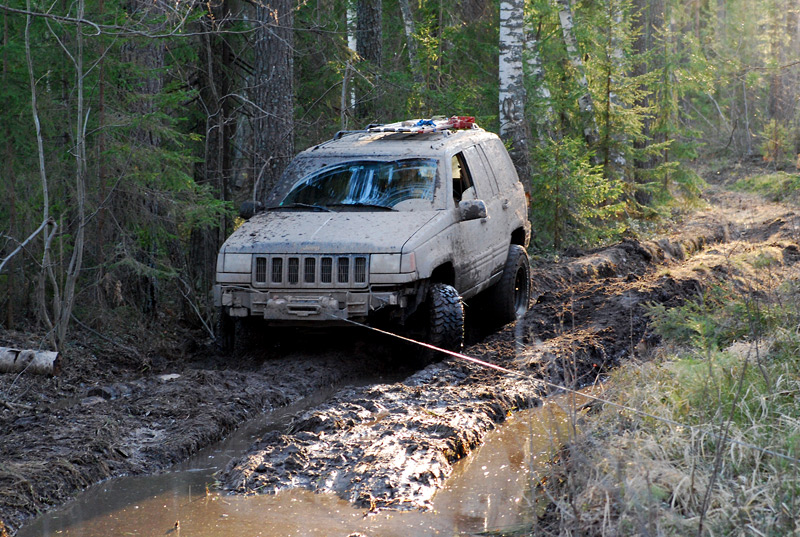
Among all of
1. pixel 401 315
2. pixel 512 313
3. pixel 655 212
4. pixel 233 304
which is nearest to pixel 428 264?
pixel 401 315

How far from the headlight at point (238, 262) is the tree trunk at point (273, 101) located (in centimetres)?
389

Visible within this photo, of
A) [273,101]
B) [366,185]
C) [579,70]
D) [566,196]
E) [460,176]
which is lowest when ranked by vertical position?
[566,196]

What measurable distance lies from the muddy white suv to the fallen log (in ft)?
4.94

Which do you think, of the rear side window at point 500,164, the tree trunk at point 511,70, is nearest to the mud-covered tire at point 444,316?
the rear side window at point 500,164

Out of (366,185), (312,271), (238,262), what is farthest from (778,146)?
(238,262)

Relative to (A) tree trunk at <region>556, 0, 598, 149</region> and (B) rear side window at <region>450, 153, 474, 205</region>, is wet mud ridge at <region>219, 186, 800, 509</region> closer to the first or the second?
(B) rear side window at <region>450, 153, 474, 205</region>

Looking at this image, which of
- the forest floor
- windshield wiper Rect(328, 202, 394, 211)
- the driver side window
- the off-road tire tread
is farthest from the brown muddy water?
the driver side window

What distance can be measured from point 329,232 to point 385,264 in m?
0.65

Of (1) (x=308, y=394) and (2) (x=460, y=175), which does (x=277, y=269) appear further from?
(2) (x=460, y=175)

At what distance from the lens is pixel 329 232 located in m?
8.12

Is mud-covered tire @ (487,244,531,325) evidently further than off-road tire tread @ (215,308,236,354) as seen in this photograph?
Yes

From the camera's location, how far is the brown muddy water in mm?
4848

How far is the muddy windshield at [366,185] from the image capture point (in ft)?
29.1

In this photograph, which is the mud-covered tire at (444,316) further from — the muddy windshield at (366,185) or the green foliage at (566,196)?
the green foliage at (566,196)
